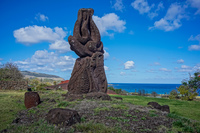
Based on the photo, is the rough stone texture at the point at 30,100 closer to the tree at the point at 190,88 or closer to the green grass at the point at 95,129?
the green grass at the point at 95,129

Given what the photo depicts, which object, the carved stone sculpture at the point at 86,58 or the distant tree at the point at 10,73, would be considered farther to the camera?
the distant tree at the point at 10,73

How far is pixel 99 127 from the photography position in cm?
503

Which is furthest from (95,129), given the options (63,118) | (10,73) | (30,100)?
(10,73)

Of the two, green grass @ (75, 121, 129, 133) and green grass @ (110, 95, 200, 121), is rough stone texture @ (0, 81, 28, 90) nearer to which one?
green grass @ (110, 95, 200, 121)

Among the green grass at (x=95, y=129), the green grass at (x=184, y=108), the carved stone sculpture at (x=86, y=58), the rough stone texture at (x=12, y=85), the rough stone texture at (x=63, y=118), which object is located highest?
the carved stone sculpture at (x=86, y=58)

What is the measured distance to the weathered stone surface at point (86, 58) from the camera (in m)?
12.3

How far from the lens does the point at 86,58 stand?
12656 millimetres

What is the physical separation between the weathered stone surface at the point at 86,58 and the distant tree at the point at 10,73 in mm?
17200

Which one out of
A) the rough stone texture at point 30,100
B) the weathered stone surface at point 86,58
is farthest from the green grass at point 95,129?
the weathered stone surface at point 86,58

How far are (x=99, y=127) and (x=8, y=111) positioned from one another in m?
5.77

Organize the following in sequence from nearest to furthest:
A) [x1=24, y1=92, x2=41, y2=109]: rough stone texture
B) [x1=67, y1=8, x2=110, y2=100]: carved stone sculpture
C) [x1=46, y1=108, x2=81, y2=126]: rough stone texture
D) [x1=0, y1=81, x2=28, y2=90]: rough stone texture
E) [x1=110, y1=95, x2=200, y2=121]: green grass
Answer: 1. [x1=46, y1=108, x2=81, y2=126]: rough stone texture
2. [x1=110, y1=95, x2=200, y2=121]: green grass
3. [x1=24, y1=92, x2=41, y2=109]: rough stone texture
4. [x1=67, y1=8, x2=110, y2=100]: carved stone sculpture
5. [x1=0, y1=81, x2=28, y2=90]: rough stone texture

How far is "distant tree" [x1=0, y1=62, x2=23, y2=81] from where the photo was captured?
25481 mm

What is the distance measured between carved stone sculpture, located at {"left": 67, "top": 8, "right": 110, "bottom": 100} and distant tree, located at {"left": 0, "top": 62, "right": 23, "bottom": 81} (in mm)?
17175

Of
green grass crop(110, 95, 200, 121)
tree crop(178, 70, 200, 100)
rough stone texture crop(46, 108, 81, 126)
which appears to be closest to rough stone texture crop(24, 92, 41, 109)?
rough stone texture crop(46, 108, 81, 126)
